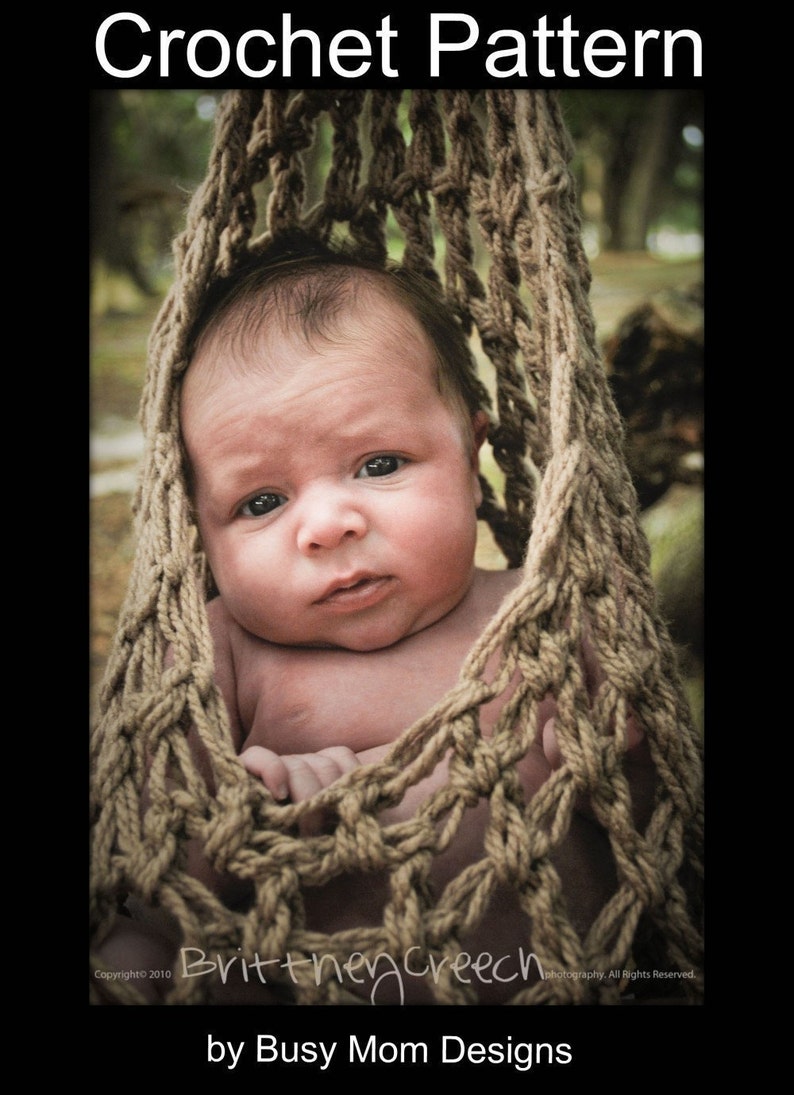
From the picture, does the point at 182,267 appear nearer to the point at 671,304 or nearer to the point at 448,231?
the point at 448,231

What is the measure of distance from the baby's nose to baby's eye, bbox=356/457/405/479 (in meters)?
0.04

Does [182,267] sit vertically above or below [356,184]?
below

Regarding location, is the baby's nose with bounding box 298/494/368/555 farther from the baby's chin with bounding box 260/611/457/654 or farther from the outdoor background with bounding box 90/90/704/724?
the outdoor background with bounding box 90/90/704/724

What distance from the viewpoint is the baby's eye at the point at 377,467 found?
872 mm

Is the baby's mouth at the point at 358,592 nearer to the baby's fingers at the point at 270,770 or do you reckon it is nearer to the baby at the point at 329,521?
the baby at the point at 329,521

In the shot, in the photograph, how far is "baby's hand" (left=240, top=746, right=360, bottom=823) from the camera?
770 millimetres

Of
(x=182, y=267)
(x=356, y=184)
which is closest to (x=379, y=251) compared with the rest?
(x=356, y=184)

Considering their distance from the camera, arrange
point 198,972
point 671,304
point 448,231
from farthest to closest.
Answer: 1. point 671,304
2. point 448,231
3. point 198,972

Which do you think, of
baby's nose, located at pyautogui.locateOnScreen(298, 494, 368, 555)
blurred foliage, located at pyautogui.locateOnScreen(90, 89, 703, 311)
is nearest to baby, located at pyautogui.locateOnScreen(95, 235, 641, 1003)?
baby's nose, located at pyautogui.locateOnScreen(298, 494, 368, 555)

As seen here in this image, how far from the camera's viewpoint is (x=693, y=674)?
1213 millimetres

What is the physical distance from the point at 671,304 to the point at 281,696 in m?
0.91

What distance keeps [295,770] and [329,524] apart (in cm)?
22

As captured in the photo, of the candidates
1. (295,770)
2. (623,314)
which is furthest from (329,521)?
(623,314)

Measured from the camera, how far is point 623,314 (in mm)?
1396
